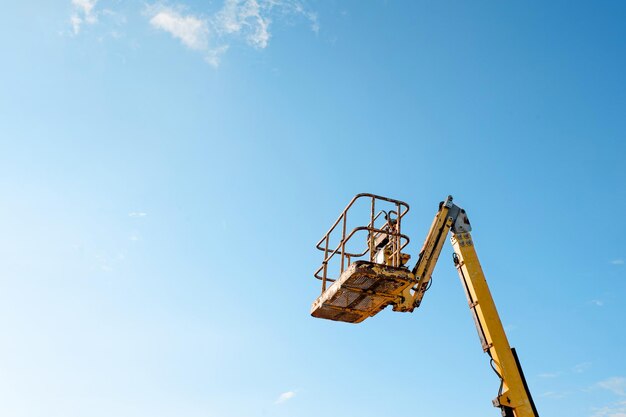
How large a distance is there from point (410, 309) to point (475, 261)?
4.54 ft

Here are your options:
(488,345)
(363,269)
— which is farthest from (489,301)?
(363,269)

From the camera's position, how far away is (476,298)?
9273 millimetres

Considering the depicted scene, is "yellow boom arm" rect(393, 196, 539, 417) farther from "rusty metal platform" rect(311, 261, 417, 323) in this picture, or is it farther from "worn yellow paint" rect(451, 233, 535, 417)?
"rusty metal platform" rect(311, 261, 417, 323)

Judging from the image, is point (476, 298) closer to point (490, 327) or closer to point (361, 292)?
point (490, 327)

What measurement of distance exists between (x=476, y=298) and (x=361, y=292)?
188 cm

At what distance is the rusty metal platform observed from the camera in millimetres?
8992

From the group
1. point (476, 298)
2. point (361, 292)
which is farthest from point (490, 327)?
point (361, 292)

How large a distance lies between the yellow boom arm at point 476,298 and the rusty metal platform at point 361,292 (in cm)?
32

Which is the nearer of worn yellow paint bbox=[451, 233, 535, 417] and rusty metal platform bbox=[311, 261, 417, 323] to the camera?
worn yellow paint bbox=[451, 233, 535, 417]

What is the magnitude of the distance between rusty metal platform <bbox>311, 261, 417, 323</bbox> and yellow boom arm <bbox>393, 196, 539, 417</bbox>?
32cm

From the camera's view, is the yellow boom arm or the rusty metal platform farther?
the rusty metal platform

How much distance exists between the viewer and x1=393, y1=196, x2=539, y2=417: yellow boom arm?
8.55 meters

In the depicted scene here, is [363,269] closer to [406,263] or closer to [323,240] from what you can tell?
[406,263]

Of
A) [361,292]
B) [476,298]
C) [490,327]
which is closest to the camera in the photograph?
[490,327]
